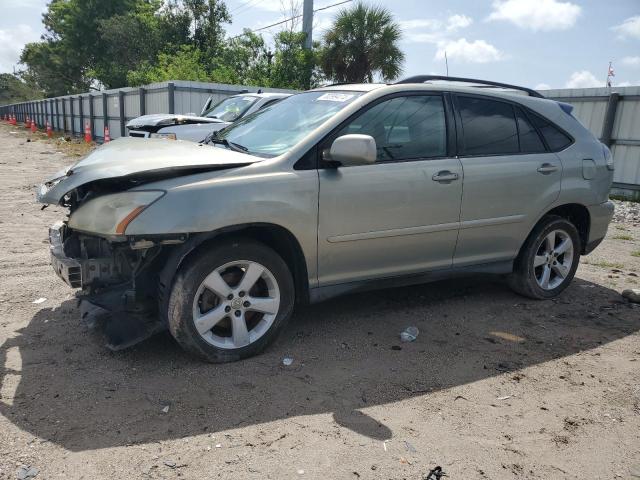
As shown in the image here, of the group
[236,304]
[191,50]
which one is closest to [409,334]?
[236,304]

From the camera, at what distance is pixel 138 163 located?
3.36 metres

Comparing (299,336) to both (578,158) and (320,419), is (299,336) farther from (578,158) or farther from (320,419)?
(578,158)

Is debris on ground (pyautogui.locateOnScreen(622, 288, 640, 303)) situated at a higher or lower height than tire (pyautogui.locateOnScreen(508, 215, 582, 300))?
lower

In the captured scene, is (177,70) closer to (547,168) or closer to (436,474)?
(547,168)

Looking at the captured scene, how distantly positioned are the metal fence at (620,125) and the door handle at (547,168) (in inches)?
336

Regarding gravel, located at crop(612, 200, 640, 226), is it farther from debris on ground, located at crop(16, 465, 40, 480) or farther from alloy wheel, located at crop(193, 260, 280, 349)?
debris on ground, located at crop(16, 465, 40, 480)

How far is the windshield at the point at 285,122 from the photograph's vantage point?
3861 mm

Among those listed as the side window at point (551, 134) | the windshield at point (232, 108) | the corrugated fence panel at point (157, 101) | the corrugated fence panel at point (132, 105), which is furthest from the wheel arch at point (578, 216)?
the corrugated fence panel at point (132, 105)

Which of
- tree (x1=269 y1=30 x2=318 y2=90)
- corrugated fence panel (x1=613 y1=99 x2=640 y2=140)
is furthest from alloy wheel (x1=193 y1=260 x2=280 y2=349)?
tree (x1=269 y1=30 x2=318 y2=90)

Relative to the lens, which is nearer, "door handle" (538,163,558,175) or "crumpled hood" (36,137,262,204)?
"crumpled hood" (36,137,262,204)

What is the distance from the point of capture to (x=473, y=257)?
14.8ft

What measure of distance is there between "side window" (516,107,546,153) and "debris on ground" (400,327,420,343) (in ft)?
5.95

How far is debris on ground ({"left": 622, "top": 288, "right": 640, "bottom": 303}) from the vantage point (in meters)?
5.12

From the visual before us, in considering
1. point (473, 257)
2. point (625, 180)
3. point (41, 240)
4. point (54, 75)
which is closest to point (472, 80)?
point (473, 257)
